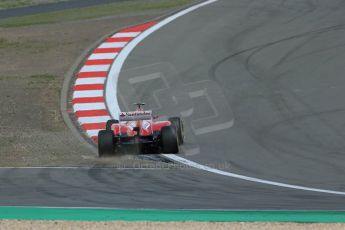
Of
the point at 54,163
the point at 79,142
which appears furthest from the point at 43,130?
the point at 54,163

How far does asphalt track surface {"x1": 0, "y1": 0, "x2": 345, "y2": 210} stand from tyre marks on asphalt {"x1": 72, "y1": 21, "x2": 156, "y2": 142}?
587mm

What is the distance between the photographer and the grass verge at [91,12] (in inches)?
1185

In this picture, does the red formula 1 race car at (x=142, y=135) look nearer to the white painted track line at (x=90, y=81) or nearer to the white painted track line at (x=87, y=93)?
the white painted track line at (x=87, y=93)

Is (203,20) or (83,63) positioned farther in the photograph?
(203,20)

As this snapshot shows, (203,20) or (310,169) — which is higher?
(203,20)

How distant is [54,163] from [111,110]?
4.76m

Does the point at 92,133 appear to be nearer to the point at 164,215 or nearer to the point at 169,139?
the point at 169,139

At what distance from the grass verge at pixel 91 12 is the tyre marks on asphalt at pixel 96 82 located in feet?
8.14

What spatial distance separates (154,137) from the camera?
1672 centimetres

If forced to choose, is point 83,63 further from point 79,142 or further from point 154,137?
point 154,137

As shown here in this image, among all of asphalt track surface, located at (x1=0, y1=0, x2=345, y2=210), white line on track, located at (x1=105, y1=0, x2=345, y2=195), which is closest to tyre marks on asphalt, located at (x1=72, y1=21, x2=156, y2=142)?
white line on track, located at (x1=105, y1=0, x2=345, y2=195)

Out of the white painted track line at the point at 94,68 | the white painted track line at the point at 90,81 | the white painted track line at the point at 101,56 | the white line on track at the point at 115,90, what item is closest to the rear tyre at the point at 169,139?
the white line on track at the point at 115,90

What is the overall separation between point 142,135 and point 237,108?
4.16 metres

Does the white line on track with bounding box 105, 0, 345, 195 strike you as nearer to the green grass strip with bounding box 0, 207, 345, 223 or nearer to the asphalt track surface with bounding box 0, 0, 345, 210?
the asphalt track surface with bounding box 0, 0, 345, 210
